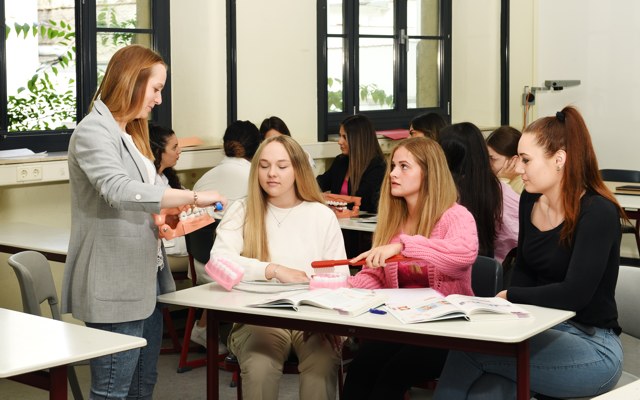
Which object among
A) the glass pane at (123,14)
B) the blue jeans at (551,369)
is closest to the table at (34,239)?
the glass pane at (123,14)

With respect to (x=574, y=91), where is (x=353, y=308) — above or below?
below

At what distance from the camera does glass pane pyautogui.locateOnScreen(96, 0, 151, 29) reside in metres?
5.56

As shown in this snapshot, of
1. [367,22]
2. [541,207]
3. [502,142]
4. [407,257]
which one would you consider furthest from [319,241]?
[367,22]

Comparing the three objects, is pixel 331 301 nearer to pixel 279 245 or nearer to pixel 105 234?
pixel 279 245

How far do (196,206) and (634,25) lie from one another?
569 centimetres

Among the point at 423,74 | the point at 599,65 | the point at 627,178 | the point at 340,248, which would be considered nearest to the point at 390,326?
the point at 340,248

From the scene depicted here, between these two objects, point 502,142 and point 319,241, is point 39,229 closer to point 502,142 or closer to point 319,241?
point 319,241

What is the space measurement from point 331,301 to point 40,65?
299 centimetres

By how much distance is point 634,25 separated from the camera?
7742 mm

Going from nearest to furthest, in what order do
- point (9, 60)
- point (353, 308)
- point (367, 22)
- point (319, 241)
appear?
point (353, 308) → point (319, 241) → point (9, 60) → point (367, 22)

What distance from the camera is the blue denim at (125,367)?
115 inches

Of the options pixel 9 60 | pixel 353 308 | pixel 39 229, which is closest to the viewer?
pixel 353 308

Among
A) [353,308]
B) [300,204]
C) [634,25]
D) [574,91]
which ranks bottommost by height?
[353,308]

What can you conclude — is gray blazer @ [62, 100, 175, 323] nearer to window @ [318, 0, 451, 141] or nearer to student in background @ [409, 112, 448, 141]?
student in background @ [409, 112, 448, 141]
